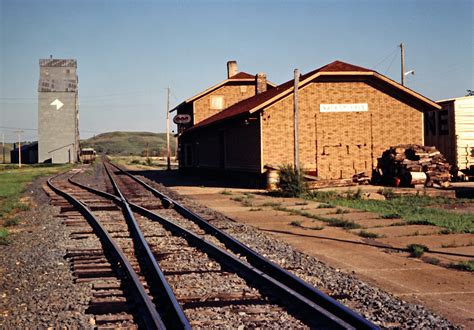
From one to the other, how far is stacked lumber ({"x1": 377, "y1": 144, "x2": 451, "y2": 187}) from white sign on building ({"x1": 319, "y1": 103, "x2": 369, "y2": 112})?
8.92 ft

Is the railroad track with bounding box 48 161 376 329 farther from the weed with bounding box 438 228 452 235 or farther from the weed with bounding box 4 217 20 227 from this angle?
the weed with bounding box 438 228 452 235

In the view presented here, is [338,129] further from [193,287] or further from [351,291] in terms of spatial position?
[193,287]

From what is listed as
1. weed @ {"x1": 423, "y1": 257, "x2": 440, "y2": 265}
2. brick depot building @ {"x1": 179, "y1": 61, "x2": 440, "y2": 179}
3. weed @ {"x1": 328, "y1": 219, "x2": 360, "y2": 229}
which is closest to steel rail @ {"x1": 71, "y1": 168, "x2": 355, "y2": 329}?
weed @ {"x1": 423, "y1": 257, "x2": 440, "y2": 265}

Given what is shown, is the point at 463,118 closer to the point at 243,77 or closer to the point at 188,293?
the point at 243,77

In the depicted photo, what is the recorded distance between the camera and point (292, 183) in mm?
20000

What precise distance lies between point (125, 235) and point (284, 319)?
6.23 meters

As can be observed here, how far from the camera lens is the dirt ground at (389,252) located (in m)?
6.27

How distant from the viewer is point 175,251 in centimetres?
905

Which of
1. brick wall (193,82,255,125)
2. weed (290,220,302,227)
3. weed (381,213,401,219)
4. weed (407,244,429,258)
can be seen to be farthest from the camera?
brick wall (193,82,255,125)

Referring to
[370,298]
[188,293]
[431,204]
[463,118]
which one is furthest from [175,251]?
[463,118]

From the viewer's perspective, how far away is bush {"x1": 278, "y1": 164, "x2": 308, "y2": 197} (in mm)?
19922

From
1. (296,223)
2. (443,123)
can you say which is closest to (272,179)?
(296,223)

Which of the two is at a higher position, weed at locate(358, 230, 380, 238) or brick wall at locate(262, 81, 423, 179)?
brick wall at locate(262, 81, 423, 179)

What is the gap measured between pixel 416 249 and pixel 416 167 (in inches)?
573
